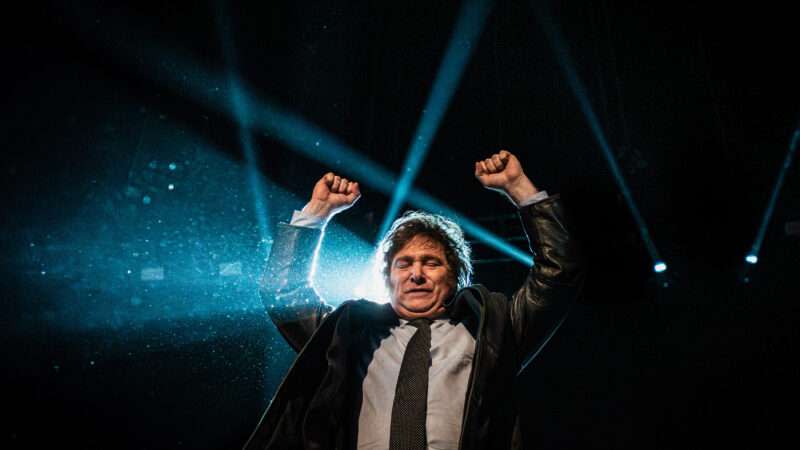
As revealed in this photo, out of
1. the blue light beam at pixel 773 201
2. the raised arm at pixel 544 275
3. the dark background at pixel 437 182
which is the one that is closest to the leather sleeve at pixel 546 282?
the raised arm at pixel 544 275

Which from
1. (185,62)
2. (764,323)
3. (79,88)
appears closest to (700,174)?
(764,323)

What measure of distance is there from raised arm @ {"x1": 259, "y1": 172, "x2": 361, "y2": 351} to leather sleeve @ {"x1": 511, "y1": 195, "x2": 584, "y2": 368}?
791 millimetres

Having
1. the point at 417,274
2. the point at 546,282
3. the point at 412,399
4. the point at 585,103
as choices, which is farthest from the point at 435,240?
the point at 585,103

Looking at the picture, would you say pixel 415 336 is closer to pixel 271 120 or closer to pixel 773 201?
pixel 271 120

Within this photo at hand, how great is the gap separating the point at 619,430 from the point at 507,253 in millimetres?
2147

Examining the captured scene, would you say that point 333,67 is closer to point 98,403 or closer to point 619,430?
point 98,403

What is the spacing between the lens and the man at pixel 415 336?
1.25 m

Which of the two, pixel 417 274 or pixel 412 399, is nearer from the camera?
pixel 412 399

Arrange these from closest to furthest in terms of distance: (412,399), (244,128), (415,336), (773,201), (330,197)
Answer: (412,399) < (415,336) < (330,197) < (244,128) < (773,201)

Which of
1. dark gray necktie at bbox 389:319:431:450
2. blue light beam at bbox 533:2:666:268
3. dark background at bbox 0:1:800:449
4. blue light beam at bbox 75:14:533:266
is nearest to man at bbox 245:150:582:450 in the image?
dark gray necktie at bbox 389:319:431:450

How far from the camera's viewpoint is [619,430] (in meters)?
4.08

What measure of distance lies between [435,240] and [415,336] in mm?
528

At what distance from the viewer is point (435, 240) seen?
186 cm

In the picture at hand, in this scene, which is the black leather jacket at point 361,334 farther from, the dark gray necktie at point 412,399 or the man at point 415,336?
the dark gray necktie at point 412,399
